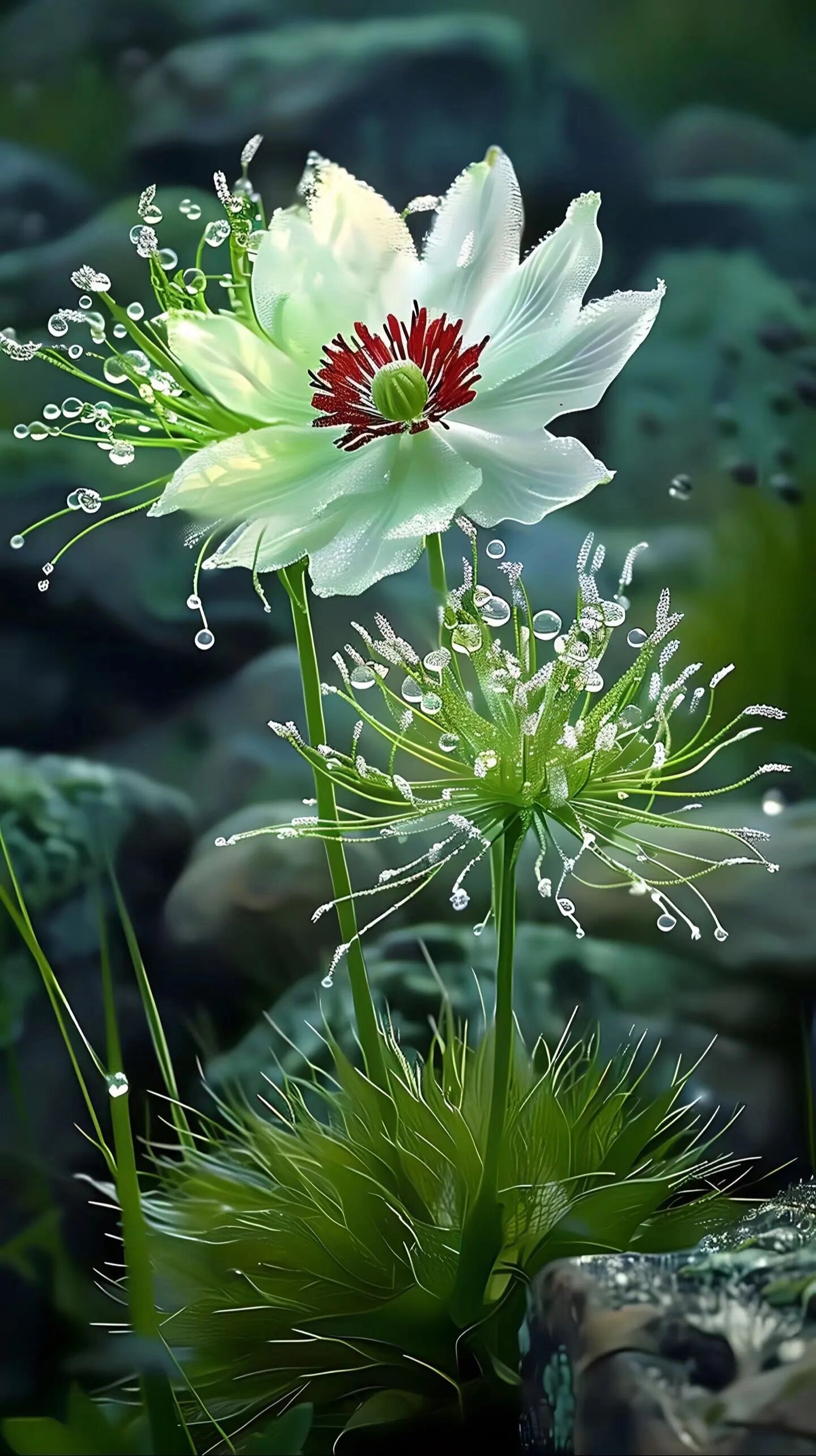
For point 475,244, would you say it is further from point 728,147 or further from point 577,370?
point 728,147

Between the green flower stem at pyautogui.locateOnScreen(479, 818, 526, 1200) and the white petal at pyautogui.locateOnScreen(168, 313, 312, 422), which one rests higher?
the white petal at pyautogui.locateOnScreen(168, 313, 312, 422)

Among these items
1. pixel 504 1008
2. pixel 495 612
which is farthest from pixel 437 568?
pixel 504 1008

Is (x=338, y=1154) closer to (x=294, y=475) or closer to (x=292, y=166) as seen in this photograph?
(x=294, y=475)

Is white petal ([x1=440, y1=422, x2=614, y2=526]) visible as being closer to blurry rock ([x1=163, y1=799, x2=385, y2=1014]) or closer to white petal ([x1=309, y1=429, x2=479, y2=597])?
white petal ([x1=309, y1=429, x2=479, y2=597])

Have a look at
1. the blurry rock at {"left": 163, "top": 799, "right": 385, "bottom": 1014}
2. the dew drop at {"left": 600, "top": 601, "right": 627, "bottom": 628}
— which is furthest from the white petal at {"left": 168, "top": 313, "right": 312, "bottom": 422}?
the blurry rock at {"left": 163, "top": 799, "right": 385, "bottom": 1014}

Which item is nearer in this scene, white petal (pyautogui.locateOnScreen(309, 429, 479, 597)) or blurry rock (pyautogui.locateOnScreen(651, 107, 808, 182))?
white petal (pyautogui.locateOnScreen(309, 429, 479, 597))

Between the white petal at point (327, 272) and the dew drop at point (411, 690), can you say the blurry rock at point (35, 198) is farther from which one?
the dew drop at point (411, 690)
